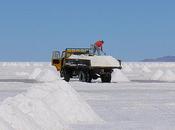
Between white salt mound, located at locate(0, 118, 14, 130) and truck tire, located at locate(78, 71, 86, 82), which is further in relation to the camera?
truck tire, located at locate(78, 71, 86, 82)

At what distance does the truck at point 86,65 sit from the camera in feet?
104

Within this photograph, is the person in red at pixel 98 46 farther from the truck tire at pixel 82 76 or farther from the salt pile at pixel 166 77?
the salt pile at pixel 166 77

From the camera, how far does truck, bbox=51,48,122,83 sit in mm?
31547

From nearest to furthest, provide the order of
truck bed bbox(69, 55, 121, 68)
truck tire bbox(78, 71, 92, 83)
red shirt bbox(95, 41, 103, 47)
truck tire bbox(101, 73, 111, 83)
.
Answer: truck bed bbox(69, 55, 121, 68) → truck tire bbox(78, 71, 92, 83) → truck tire bbox(101, 73, 111, 83) → red shirt bbox(95, 41, 103, 47)

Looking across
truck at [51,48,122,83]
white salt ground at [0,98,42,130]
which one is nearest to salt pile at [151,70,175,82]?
truck at [51,48,122,83]

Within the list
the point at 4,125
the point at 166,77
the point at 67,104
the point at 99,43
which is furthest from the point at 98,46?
the point at 4,125

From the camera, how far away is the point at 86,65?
31.5m

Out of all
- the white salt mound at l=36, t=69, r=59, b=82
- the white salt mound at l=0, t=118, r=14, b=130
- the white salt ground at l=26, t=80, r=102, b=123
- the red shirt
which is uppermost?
the white salt mound at l=0, t=118, r=14, b=130

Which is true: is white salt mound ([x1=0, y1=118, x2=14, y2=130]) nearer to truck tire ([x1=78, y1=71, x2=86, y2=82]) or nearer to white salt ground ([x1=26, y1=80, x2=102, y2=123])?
white salt ground ([x1=26, y1=80, x2=102, y2=123])

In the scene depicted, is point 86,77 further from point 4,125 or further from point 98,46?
point 4,125

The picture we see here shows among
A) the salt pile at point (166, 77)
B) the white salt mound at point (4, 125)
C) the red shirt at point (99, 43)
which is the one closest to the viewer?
the white salt mound at point (4, 125)

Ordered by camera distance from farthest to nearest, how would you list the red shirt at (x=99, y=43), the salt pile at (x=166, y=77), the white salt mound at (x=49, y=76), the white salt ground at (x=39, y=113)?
1. the salt pile at (x=166, y=77)
2. the white salt mound at (x=49, y=76)
3. the red shirt at (x=99, y=43)
4. the white salt ground at (x=39, y=113)

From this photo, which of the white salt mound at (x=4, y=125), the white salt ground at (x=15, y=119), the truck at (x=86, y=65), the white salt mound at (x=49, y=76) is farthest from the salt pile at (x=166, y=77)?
the white salt mound at (x=4, y=125)

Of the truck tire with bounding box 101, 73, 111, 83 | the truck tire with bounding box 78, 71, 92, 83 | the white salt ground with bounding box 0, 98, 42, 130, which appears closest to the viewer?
the white salt ground with bounding box 0, 98, 42, 130
